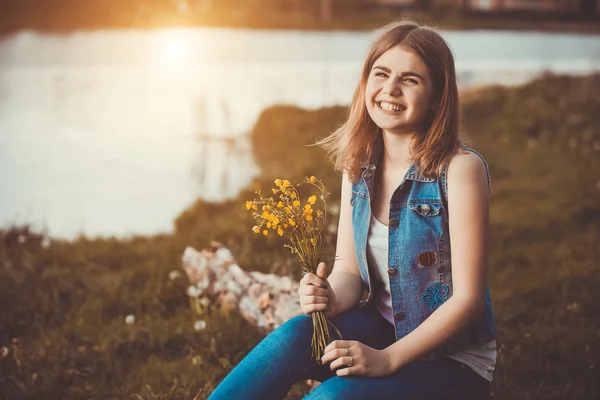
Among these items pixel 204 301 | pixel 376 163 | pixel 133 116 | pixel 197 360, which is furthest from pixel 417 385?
pixel 133 116

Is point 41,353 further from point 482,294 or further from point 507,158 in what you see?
point 507,158

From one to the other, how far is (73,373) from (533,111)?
160 inches

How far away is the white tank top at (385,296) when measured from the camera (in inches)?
61.7

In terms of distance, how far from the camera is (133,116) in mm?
4105

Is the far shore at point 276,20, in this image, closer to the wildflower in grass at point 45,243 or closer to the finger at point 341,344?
the wildflower in grass at point 45,243

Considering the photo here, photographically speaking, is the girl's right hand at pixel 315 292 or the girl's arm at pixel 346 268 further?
the girl's arm at pixel 346 268

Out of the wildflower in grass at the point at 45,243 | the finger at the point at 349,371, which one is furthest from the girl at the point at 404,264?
the wildflower in grass at the point at 45,243

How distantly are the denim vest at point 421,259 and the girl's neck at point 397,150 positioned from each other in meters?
0.06

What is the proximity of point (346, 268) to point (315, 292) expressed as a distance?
224 millimetres

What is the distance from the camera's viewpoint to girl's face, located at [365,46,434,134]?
1571mm

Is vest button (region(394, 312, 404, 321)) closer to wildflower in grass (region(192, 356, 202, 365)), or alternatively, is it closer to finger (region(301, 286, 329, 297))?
finger (region(301, 286, 329, 297))

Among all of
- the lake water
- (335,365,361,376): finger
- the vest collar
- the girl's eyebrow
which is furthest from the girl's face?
the lake water

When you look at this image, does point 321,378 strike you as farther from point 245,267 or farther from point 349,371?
point 245,267

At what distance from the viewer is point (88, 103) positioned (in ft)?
13.3
